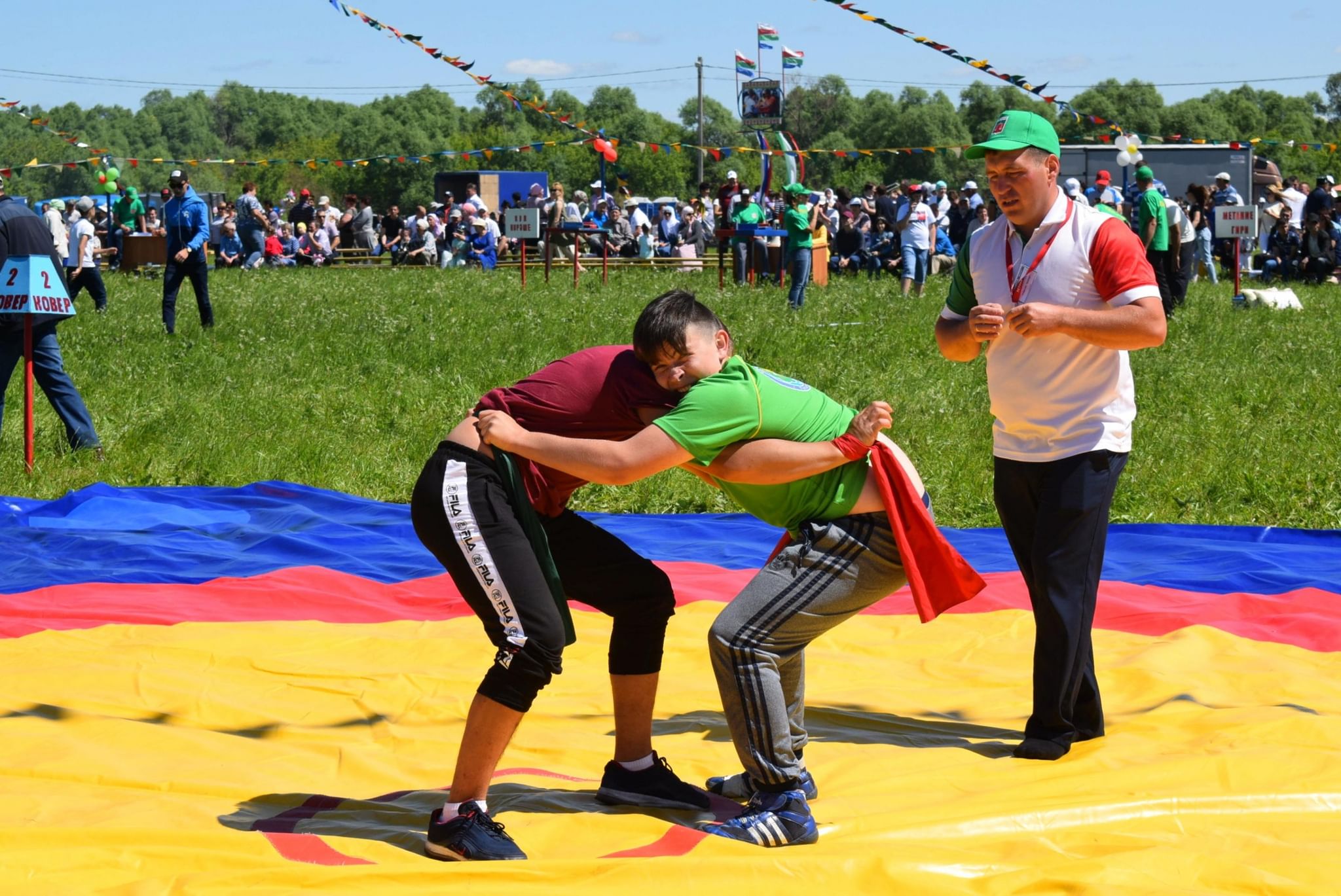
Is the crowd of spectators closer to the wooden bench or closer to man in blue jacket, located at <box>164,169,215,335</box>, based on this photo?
the wooden bench

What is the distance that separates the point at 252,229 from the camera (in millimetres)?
30703

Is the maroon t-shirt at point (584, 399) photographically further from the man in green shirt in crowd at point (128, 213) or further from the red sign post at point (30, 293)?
the man in green shirt in crowd at point (128, 213)

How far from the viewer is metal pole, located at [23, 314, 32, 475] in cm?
917

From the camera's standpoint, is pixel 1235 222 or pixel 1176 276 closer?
pixel 1176 276

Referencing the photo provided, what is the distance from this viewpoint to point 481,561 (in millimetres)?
3684

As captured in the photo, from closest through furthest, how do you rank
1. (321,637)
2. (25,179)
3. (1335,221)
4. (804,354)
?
1. (321,637)
2. (804,354)
3. (1335,221)
4. (25,179)

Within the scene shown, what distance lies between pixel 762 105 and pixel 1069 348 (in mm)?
24630

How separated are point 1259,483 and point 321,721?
6.20 m

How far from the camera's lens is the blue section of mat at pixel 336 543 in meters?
7.00

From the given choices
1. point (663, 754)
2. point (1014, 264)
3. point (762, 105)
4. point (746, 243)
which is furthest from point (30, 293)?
point (762, 105)

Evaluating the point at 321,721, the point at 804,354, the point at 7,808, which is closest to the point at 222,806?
the point at 7,808

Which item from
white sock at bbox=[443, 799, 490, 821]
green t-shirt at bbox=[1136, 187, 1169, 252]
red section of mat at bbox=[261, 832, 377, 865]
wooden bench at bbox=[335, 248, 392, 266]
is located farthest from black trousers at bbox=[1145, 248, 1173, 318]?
wooden bench at bbox=[335, 248, 392, 266]

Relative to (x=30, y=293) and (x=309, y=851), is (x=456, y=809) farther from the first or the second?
(x=30, y=293)

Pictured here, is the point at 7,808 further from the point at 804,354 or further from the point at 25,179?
the point at 25,179
